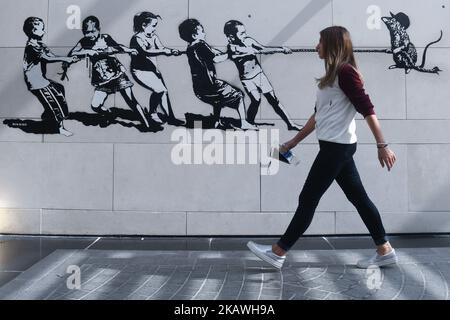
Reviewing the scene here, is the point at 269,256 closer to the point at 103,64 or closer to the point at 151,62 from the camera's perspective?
the point at 151,62

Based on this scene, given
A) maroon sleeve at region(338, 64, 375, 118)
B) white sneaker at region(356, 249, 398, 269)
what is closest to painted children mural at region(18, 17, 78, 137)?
maroon sleeve at region(338, 64, 375, 118)

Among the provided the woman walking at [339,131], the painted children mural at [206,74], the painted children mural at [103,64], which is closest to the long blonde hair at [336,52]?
the woman walking at [339,131]

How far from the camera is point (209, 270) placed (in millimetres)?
3881

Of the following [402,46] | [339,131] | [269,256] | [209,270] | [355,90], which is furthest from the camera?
[402,46]

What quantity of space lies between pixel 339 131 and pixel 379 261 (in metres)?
1.19

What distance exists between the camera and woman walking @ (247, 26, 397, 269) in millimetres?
3424

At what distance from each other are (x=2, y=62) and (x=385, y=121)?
4.57m

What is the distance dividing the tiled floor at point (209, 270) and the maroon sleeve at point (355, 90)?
4.42 feet

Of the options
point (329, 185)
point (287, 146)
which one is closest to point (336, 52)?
point (287, 146)

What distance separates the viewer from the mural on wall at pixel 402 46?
17.1 feet

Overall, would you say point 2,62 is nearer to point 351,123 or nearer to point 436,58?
point 351,123
